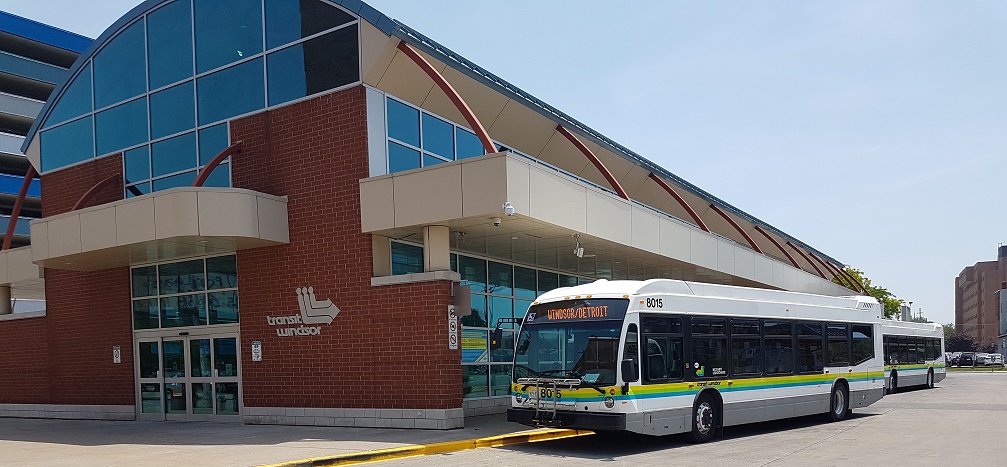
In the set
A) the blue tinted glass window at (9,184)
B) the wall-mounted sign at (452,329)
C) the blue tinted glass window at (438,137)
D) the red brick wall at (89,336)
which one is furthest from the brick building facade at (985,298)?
the red brick wall at (89,336)

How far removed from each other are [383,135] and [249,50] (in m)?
4.44

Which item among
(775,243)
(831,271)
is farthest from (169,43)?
(831,271)

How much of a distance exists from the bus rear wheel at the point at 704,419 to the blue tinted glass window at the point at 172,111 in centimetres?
1388

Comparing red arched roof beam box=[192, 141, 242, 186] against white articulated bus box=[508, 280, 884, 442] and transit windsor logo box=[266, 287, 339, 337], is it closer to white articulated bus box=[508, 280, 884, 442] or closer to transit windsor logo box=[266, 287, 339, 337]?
transit windsor logo box=[266, 287, 339, 337]

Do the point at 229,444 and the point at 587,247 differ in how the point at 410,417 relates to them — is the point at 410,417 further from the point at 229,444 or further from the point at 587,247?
the point at 587,247

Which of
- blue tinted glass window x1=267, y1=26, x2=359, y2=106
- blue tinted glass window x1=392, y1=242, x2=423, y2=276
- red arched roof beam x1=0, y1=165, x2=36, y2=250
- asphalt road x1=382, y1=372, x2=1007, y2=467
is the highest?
blue tinted glass window x1=267, y1=26, x2=359, y2=106

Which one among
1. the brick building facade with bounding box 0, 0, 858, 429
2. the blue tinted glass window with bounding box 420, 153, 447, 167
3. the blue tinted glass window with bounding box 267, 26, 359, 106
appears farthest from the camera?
the blue tinted glass window with bounding box 420, 153, 447, 167

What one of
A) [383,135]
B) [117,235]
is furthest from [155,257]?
[383,135]

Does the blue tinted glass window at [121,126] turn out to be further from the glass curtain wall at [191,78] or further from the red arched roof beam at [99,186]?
the red arched roof beam at [99,186]

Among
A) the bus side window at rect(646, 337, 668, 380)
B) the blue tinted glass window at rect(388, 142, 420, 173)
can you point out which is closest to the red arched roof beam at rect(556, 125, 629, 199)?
the blue tinted glass window at rect(388, 142, 420, 173)

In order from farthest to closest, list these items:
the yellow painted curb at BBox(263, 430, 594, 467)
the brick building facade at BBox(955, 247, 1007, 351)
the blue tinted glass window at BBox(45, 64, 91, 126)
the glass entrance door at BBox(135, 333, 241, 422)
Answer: the brick building facade at BBox(955, 247, 1007, 351) → the blue tinted glass window at BBox(45, 64, 91, 126) → the glass entrance door at BBox(135, 333, 241, 422) → the yellow painted curb at BBox(263, 430, 594, 467)

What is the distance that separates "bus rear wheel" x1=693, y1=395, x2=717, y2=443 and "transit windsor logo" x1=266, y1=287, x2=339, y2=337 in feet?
25.1

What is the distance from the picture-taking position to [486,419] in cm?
1842

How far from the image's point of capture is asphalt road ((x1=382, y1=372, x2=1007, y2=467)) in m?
12.0
